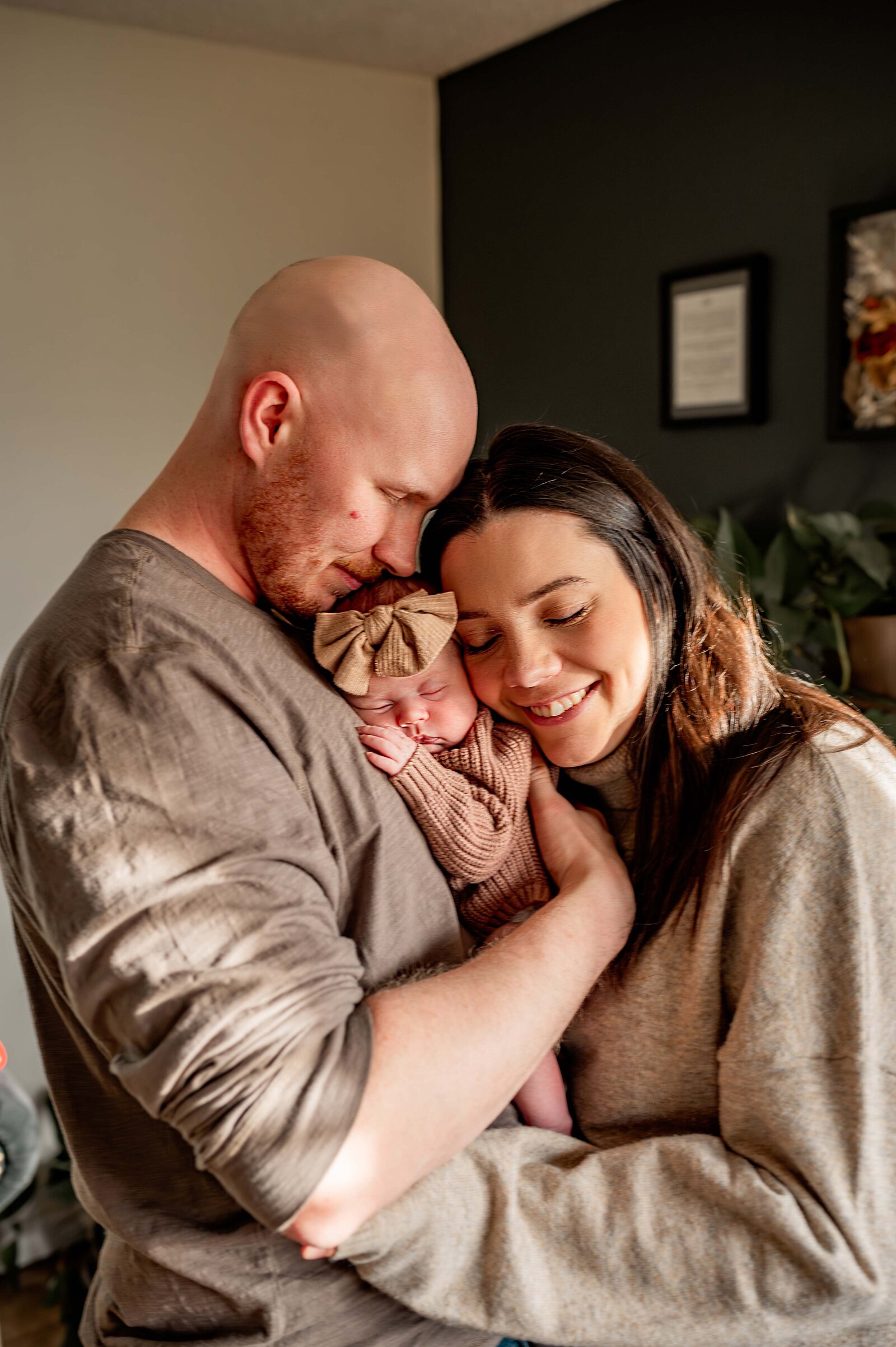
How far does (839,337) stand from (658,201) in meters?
0.79

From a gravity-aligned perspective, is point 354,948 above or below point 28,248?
below

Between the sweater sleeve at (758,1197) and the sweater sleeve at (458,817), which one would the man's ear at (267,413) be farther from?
the sweater sleeve at (758,1197)

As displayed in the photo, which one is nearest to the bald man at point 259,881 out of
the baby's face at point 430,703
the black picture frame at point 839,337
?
the baby's face at point 430,703

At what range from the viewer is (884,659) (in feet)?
8.47

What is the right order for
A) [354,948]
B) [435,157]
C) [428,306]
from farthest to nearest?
[435,157] < [428,306] < [354,948]

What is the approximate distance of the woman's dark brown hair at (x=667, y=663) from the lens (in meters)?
1.28

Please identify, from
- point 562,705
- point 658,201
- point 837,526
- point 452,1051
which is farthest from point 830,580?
point 452,1051

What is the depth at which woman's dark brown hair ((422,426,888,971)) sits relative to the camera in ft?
4.20

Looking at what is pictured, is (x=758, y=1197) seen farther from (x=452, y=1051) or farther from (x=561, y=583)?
(x=561, y=583)

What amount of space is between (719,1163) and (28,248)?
9.64 ft

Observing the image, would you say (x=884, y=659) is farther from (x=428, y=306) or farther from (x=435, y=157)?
(x=435, y=157)

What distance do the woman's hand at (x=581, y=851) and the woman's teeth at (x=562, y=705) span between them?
0.11 m

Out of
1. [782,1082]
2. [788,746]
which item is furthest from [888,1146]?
[788,746]

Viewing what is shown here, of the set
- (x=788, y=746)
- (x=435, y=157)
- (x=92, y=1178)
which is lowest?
(x=92, y=1178)
